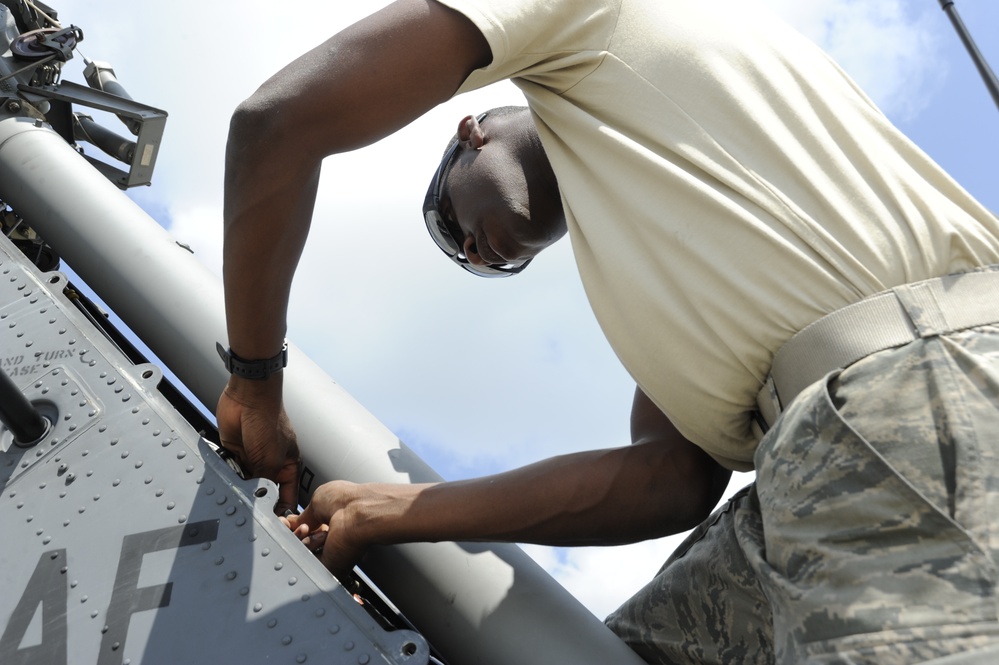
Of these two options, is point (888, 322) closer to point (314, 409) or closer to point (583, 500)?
point (583, 500)

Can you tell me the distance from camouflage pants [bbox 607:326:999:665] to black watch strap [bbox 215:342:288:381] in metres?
1.25

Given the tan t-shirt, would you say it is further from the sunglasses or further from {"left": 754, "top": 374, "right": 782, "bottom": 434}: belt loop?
the sunglasses

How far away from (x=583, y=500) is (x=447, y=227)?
37.2 inches

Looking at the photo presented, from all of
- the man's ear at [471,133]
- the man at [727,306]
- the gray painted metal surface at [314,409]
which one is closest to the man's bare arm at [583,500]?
the man at [727,306]

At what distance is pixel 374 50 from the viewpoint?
2.00 metres

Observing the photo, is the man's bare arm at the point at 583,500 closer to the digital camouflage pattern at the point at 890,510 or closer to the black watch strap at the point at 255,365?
the black watch strap at the point at 255,365

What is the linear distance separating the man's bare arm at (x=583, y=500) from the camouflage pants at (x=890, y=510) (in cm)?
56

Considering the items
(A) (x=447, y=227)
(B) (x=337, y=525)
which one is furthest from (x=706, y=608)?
(A) (x=447, y=227)

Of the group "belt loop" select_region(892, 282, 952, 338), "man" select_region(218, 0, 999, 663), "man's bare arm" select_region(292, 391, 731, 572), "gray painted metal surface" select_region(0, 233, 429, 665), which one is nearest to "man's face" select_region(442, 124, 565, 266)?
"man" select_region(218, 0, 999, 663)

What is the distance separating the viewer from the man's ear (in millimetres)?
2770

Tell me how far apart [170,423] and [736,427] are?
1575 mm

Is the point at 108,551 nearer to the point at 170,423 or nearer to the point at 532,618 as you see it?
the point at 170,423

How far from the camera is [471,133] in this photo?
2801 millimetres

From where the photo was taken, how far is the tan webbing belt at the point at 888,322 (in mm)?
1613
